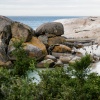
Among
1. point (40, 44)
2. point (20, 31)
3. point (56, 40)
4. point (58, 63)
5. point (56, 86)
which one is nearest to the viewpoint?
point (56, 86)

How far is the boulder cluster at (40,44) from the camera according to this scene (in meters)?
29.3

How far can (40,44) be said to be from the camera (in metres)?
32.8

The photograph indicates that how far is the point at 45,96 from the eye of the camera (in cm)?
907

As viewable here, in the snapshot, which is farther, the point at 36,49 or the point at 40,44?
the point at 40,44

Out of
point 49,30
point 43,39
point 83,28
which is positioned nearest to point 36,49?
point 43,39

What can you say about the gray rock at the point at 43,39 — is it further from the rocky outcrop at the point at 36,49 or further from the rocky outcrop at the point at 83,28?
the rocky outcrop at the point at 83,28

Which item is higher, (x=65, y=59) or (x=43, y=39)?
(x=43, y=39)

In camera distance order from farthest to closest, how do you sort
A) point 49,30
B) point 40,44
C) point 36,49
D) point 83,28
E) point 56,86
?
A: point 83,28, point 49,30, point 40,44, point 36,49, point 56,86

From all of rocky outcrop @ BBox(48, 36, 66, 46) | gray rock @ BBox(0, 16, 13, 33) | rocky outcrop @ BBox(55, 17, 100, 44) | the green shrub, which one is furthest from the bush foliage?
rocky outcrop @ BBox(55, 17, 100, 44)

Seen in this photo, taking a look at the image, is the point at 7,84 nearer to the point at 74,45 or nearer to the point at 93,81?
the point at 93,81

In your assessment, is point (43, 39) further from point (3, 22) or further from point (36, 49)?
point (36, 49)

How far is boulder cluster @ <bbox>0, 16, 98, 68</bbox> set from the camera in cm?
2928

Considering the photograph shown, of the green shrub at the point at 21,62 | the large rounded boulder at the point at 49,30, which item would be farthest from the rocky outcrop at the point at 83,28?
the green shrub at the point at 21,62

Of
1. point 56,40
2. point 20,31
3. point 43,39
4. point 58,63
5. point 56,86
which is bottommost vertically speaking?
point 58,63
